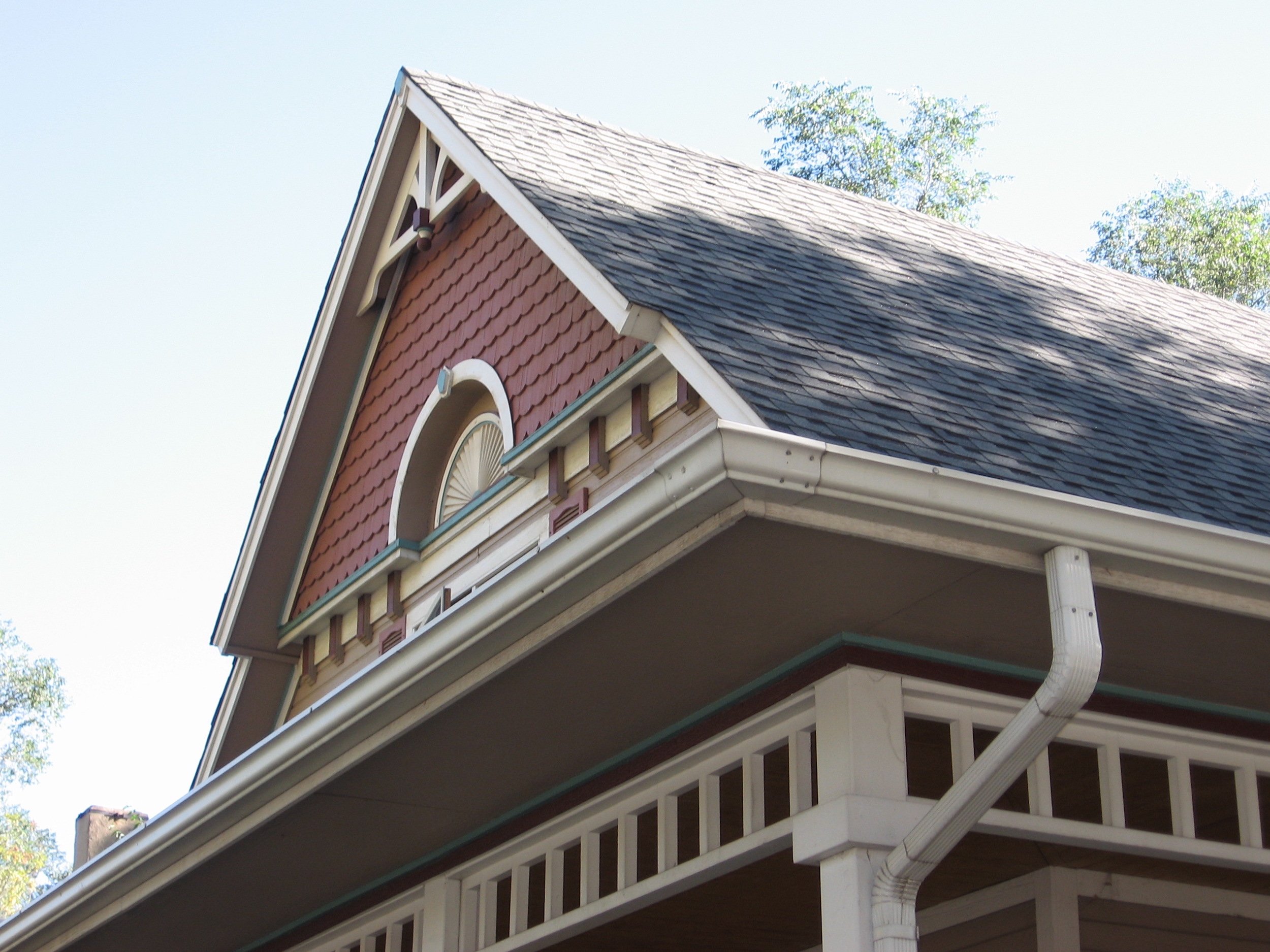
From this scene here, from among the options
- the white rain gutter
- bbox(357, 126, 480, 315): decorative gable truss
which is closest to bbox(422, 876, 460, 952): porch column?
the white rain gutter

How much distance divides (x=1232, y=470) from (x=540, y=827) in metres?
3.12

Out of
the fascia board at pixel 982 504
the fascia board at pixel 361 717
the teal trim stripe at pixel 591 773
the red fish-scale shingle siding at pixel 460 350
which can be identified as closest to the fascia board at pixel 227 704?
the red fish-scale shingle siding at pixel 460 350

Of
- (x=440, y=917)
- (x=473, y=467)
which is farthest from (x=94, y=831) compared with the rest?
(x=440, y=917)

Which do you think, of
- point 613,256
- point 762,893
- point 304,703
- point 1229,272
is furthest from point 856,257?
point 1229,272

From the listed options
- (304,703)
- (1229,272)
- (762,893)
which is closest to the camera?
(762,893)

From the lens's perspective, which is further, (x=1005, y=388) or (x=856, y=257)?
(x=856, y=257)

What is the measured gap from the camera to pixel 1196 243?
3128 centimetres

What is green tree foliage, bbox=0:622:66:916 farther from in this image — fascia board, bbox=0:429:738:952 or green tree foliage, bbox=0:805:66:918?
fascia board, bbox=0:429:738:952

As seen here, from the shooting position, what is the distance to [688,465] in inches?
157

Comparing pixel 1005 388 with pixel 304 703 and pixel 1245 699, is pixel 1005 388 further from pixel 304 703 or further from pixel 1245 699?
pixel 304 703

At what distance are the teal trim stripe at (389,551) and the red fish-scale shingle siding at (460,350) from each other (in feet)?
0.35

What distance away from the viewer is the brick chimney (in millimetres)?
9727

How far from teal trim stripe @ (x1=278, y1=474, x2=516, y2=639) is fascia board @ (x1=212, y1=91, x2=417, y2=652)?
0.42 m

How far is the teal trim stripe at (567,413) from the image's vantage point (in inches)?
299
